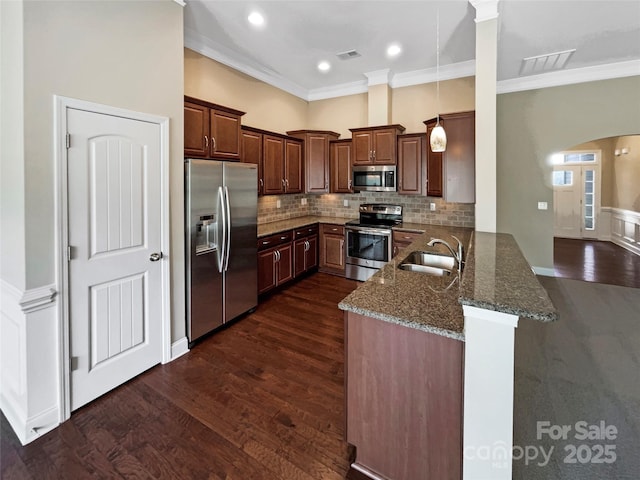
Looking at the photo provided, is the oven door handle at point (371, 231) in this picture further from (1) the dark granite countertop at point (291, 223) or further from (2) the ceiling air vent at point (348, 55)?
(2) the ceiling air vent at point (348, 55)

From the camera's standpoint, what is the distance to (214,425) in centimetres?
203

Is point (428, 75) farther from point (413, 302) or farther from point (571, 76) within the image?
point (413, 302)

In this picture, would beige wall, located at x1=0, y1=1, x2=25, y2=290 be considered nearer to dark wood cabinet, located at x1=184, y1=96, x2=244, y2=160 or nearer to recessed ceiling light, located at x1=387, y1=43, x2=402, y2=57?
dark wood cabinet, located at x1=184, y1=96, x2=244, y2=160

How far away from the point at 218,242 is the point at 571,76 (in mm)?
5551

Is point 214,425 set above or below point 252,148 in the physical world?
below

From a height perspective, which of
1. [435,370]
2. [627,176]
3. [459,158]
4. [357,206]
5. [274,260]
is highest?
[627,176]

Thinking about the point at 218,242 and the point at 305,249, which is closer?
the point at 218,242

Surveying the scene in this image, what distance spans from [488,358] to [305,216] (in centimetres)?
504

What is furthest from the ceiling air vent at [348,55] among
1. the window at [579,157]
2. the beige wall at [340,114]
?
the window at [579,157]

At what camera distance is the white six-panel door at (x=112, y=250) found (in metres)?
2.12

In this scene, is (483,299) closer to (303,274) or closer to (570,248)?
(303,274)

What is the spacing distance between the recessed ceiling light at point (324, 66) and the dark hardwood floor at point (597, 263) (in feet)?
16.8

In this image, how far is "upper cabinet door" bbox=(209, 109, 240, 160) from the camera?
3295mm

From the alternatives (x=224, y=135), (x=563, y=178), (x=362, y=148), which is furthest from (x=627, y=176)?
(x=224, y=135)
